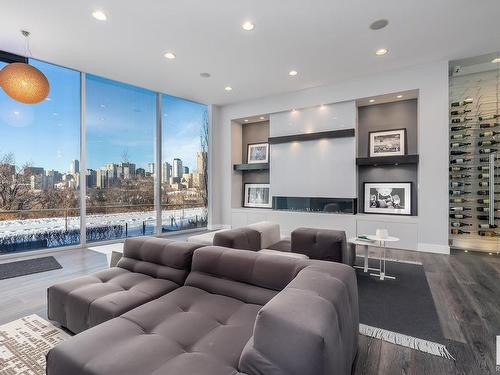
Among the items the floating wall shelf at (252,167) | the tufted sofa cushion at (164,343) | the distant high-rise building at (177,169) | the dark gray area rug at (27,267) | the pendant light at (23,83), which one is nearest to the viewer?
the tufted sofa cushion at (164,343)

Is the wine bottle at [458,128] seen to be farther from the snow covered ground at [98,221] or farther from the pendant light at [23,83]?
the pendant light at [23,83]

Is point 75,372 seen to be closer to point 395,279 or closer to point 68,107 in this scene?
point 395,279

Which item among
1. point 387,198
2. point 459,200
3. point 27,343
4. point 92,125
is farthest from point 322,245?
point 92,125

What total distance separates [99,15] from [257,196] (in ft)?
16.0

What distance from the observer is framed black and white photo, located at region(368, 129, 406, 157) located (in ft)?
17.0

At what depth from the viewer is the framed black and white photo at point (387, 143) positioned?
17.0ft

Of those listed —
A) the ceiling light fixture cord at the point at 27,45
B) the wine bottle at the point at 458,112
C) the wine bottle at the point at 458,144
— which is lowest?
the wine bottle at the point at 458,144

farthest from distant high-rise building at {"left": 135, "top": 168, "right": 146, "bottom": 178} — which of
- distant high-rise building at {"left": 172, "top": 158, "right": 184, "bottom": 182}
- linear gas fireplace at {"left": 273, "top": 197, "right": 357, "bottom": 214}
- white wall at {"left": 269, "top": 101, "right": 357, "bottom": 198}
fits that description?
linear gas fireplace at {"left": 273, "top": 197, "right": 357, "bottom": 214}

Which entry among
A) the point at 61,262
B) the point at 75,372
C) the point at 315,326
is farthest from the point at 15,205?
the point at 315,326

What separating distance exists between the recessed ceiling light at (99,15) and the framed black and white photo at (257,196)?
4.65 m

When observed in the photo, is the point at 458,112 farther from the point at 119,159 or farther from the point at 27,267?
the point at 27,267

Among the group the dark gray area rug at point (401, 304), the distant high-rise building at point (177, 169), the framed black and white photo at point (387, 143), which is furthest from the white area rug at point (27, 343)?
the framed black and white photo at point (387, 143)

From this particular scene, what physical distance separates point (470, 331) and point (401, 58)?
13.6ft

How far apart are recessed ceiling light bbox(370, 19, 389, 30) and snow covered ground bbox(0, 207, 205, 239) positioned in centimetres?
541
